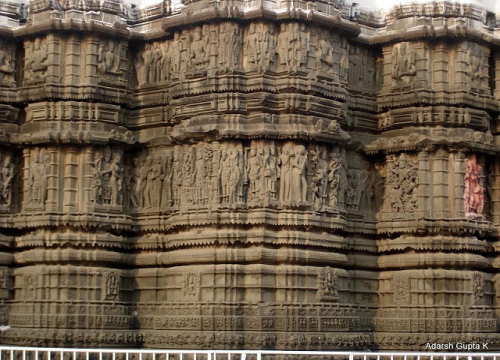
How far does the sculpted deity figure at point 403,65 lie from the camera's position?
23984 millimetres

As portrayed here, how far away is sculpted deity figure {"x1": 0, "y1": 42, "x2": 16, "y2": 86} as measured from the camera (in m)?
24.3

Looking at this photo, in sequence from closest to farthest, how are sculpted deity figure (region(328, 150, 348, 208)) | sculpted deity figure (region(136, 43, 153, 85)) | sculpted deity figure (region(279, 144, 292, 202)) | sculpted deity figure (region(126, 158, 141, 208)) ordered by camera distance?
sculpted deity figure (region(279, 144, 292, 202)) < sculpted deity figure (region(328, 150, 348, 208)) < sculpted deity figure (region(126, 158, 141, 208)) < sculpted deity figure (region(136, 43, 153, 85))

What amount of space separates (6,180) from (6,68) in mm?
2888

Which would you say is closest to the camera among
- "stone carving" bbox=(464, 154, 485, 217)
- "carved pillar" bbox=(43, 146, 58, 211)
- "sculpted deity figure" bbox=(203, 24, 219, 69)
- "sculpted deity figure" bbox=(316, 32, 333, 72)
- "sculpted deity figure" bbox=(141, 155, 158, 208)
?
"sculpted deity figure" bbox=(203, 24, 219, 69)

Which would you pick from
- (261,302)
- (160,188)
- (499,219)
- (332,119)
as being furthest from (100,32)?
(499,219)

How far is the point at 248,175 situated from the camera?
21859mm

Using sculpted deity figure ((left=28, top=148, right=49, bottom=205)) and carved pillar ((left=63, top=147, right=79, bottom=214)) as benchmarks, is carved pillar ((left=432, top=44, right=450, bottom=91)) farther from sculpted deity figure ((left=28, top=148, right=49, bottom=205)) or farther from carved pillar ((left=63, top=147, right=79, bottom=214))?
sculpted deity figure ((left=28, top=148, right=49, bottom=205))

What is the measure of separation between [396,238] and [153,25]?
26.4 ft

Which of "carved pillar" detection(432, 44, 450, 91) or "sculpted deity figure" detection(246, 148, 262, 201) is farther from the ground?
"carved pillar" detection(432, 44, 450, 91)

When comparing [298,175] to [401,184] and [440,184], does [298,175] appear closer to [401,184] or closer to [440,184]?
[401,184]

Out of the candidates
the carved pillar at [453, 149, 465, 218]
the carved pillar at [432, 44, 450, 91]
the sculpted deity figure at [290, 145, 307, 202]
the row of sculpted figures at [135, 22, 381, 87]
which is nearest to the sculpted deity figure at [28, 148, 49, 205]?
the row of sculpted figures at [135, 22, 381, 87]

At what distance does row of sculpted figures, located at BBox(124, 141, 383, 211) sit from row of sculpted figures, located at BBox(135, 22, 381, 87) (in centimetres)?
186

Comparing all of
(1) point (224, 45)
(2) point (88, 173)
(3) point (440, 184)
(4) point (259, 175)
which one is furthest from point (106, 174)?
(3) point (440, 184)

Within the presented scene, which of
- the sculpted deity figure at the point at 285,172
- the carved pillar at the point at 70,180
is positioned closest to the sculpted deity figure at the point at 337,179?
the sculpted deity figure at the point at 285,172
